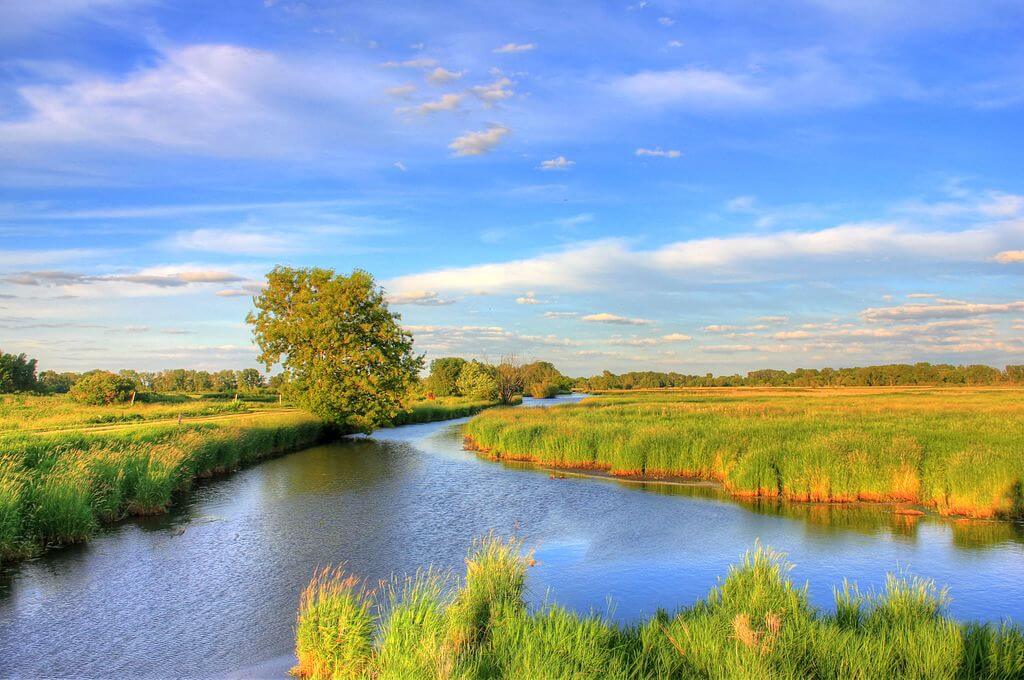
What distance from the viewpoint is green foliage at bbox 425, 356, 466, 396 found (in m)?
95.4

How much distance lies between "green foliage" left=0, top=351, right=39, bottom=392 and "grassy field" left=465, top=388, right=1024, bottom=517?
1657 inches

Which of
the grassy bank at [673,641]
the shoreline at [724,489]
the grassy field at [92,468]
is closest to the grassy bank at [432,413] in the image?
the grassy field at [92,468]

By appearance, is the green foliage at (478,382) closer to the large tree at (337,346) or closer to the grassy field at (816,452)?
the large tree at (337,346)

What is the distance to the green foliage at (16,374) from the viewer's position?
5022 cm

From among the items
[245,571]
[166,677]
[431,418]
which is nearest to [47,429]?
[245,571]

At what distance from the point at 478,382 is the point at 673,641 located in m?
68.4

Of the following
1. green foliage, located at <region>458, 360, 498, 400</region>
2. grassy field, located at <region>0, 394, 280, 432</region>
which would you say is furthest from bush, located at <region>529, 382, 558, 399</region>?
grassy field, located at <region>0, 394, 280, 432</region>

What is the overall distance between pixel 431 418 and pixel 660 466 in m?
34.3

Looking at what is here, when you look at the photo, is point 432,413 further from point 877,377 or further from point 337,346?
point 877,377

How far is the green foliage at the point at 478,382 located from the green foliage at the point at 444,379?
1415 centimetres

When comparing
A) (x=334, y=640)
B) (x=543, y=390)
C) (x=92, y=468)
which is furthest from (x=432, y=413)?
(x=543, y=390)

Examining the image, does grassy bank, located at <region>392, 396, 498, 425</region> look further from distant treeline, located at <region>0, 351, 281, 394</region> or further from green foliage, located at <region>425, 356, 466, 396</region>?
green foliage, located at <region>425, 356, 466, 396</region>

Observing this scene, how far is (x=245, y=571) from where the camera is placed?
1181 cm

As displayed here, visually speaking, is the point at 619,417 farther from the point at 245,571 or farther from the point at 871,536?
the point at 245,571
